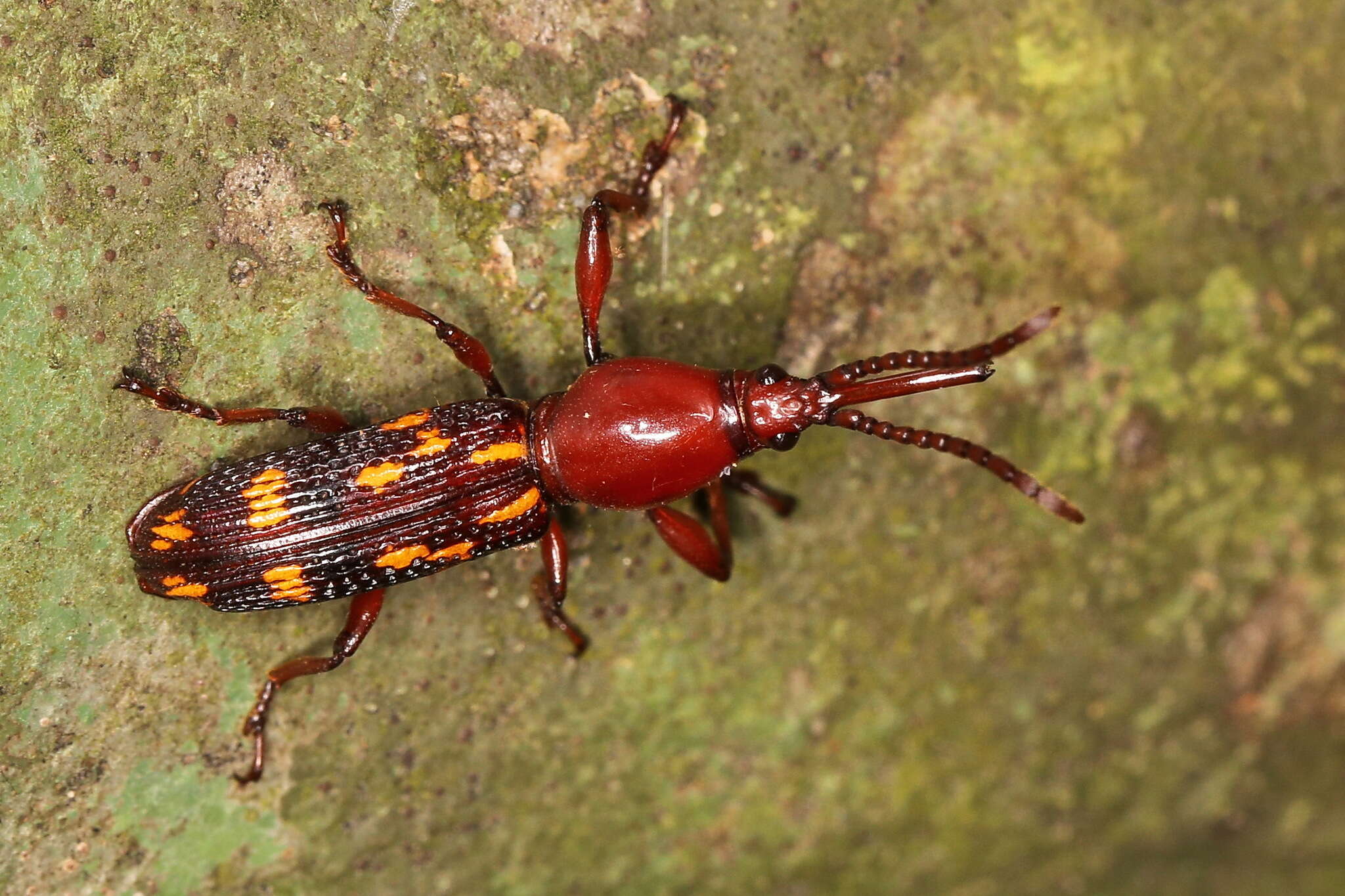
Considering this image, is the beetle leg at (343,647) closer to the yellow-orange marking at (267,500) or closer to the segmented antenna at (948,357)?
the yellow-orange marking at (267,500)

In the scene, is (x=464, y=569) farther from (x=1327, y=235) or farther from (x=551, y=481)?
(x=1327, y=235)

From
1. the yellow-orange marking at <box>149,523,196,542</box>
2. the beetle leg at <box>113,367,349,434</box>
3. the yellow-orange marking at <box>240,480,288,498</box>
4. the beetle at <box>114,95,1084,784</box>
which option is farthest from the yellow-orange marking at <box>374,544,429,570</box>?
the yellow-orange marking at <box>149,523,196,542</box>

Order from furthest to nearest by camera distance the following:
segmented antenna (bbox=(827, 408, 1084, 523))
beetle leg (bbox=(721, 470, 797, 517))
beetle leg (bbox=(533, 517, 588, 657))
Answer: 1. beetle leg (bbox=(721, 470, 797, 517))
2. beetle leg (bbox=(533, 517, 588, 657))
3. segmented antenna (bbox=(827, 408, 1084, 523))

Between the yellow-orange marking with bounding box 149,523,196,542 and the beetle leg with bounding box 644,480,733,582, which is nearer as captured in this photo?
the yellow-orange marking with bounding box 149,523,196,542

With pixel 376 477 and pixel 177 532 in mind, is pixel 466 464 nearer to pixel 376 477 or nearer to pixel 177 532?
pixel 376 477

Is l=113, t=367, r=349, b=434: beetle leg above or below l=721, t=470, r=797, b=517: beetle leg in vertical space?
above

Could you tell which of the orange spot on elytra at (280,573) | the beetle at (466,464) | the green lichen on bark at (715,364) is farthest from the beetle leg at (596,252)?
the orange spot on elytra at (280,573)

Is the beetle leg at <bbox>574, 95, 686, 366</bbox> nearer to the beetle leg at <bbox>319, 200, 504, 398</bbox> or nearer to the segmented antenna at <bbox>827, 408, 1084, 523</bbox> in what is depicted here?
the beetle leg at <bbox>319, 200, 504, 398</bbox>
